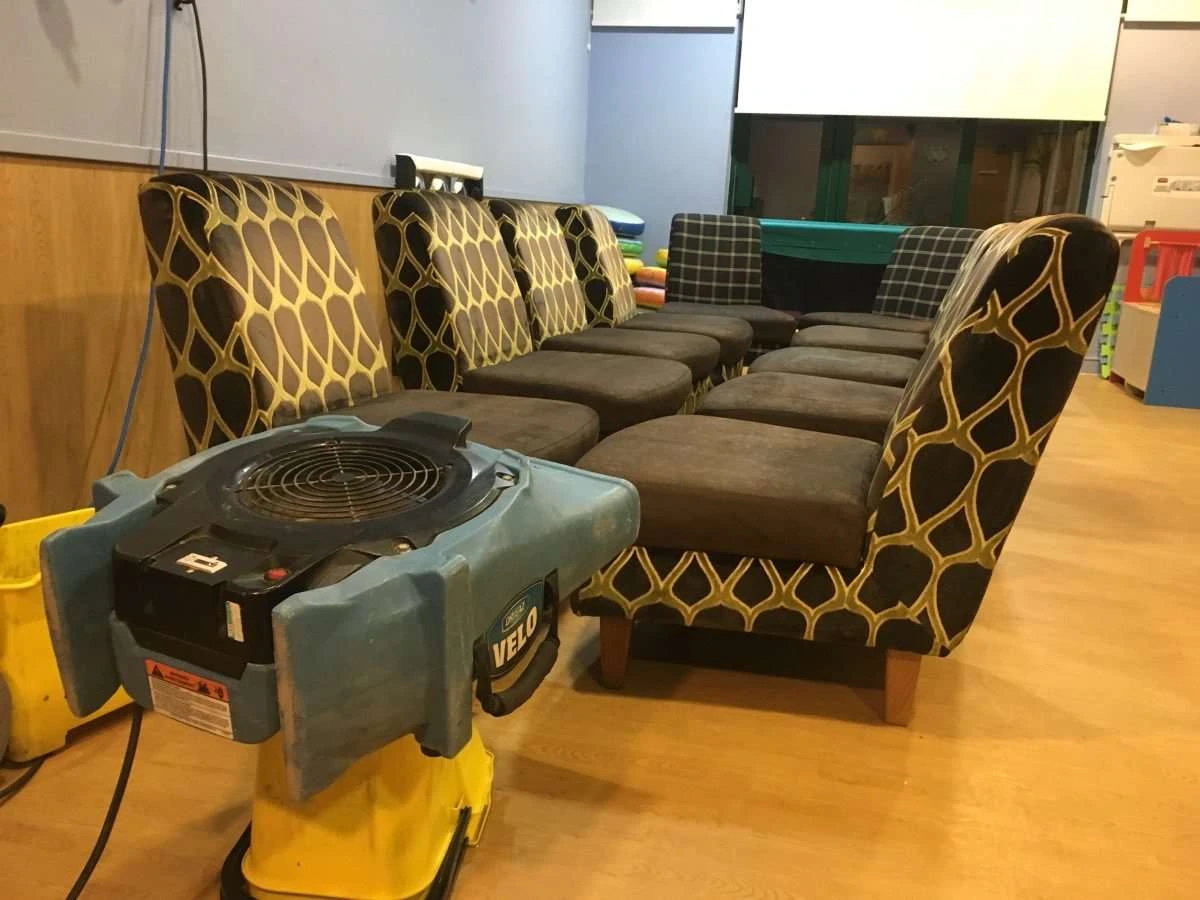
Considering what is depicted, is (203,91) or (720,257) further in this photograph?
(720,257)

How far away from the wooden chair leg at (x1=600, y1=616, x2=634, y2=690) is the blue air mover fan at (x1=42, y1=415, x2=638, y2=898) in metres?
0.54

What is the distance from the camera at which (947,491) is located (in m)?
1.30

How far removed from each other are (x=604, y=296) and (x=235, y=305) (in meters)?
2.01

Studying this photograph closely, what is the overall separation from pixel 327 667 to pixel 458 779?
460mm

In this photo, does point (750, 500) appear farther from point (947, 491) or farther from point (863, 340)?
point (863, 340)

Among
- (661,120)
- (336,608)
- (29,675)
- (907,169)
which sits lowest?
(29,675)

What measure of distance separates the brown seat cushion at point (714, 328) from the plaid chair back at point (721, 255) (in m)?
0.64

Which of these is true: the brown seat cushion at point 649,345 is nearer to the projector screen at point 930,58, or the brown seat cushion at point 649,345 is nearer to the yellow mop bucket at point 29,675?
the yellow mop bucket at point 29,675

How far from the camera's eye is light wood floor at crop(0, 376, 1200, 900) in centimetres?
110

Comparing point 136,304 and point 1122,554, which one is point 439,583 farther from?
point 1122,554

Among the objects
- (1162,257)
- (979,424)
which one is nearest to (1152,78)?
(1162,257)

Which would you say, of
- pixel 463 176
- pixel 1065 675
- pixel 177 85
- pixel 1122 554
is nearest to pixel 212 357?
pixel 177 85

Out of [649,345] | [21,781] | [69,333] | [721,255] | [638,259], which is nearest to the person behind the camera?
[21,781]

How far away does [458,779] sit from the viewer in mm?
1072
